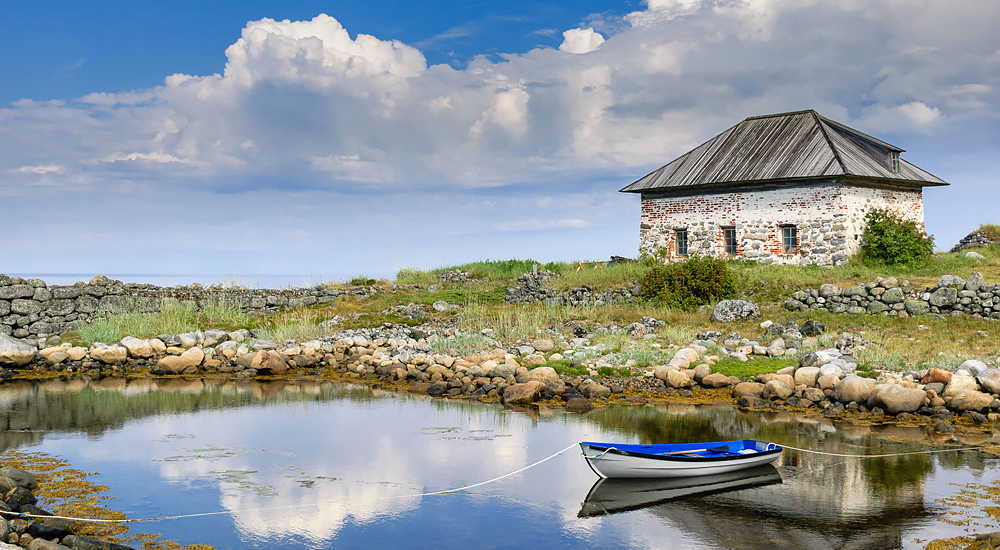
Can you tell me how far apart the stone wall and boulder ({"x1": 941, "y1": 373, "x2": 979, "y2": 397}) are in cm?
2169

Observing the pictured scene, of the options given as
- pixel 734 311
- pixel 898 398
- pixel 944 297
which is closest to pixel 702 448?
pixel 898 398

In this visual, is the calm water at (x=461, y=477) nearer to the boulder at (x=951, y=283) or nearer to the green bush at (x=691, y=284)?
the green bush at (x=691, y=284)

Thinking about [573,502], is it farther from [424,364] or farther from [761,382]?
[424,364]

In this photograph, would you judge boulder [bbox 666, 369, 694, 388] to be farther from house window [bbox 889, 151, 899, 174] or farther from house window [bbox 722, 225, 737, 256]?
house window [bbox 889, 151, 899, 174]

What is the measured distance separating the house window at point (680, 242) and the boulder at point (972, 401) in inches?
743

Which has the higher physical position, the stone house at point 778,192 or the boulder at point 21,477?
the stone house at point 778,192

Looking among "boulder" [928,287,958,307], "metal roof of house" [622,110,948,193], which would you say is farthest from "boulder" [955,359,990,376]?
"metal roof of house" [622,110,948,193]

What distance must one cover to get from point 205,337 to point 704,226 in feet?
63.8

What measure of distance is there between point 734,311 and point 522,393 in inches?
379

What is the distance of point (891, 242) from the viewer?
92.2 ft

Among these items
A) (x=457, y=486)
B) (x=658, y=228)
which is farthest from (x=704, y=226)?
(x=457, y=486)

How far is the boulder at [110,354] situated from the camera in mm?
21562

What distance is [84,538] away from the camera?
309 inches

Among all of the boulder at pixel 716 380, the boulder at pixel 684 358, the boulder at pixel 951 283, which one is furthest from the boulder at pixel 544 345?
the boulder at pixel 951 283
